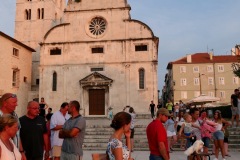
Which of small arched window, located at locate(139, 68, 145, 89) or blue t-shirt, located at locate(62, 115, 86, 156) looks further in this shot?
small arched window, located at locate(139, 68, 145, 89)

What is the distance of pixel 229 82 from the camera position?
163ft

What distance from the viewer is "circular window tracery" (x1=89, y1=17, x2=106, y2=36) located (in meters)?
28.0

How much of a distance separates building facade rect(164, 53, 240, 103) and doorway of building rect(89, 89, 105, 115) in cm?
2605

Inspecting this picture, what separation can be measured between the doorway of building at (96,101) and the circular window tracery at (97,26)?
242 inches

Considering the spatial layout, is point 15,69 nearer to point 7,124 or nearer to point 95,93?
point 95,93

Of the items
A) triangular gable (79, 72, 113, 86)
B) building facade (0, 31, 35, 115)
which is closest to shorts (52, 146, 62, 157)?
triangular gable (79, 72, 113, 86)

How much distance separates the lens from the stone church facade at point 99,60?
85.9 feet

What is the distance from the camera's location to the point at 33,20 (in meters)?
38.1

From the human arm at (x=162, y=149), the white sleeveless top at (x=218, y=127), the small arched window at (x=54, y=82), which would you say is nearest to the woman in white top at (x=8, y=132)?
the human arm at (x=162, y=149)

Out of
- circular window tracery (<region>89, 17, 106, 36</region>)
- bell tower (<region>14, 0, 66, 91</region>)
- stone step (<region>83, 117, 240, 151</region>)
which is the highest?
bell tower (<region>14, 0, 66, 91</region>)

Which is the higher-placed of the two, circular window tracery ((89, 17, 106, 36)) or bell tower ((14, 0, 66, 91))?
bell tower ((14, 0, 66, 91))

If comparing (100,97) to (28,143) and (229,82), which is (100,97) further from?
(229,82)

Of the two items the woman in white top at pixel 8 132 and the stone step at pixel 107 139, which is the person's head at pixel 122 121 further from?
the stone step at pixel 107 139

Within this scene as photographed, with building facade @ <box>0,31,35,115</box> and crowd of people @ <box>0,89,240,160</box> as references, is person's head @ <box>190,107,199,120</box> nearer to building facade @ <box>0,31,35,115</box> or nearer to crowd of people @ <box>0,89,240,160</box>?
crowd of people @ <box>0,89,240,160</box>
